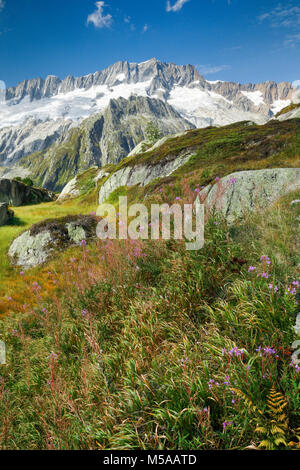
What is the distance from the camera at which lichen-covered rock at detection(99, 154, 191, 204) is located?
21.9 metres

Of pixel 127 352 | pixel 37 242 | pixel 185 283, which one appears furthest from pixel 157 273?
pixel 37 242

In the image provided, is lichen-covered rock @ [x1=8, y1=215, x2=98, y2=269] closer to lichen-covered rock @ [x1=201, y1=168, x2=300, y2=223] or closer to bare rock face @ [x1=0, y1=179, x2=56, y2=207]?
lichen-covered rock @ [x1=201, y1=168, x2=300, y2=223]

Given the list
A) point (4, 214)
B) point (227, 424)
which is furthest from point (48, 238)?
point (227, 424)

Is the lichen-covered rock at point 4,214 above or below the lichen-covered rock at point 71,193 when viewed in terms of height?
below

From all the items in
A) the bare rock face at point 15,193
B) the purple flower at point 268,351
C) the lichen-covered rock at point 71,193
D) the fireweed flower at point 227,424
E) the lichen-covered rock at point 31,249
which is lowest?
the fireweed flower at point 227,424

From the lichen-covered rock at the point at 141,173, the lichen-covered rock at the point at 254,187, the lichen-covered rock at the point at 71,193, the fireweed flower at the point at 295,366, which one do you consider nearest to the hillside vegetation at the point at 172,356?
the fireweed flower at the point at 295,366

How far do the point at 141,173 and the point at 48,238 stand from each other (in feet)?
53.1

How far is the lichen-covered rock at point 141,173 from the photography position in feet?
71.8

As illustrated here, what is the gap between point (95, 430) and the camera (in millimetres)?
2326

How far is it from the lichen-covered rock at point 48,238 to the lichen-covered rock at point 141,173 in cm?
1105

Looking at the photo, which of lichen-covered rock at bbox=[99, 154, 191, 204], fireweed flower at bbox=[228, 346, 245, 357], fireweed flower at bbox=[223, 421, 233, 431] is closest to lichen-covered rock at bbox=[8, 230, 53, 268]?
fireweed flower at bbox=[228, 346, 245, 357]

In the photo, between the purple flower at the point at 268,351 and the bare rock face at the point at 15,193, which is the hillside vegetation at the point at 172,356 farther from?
the bare rock face at the point at 15,193

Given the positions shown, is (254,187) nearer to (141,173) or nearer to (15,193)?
(141,173)
